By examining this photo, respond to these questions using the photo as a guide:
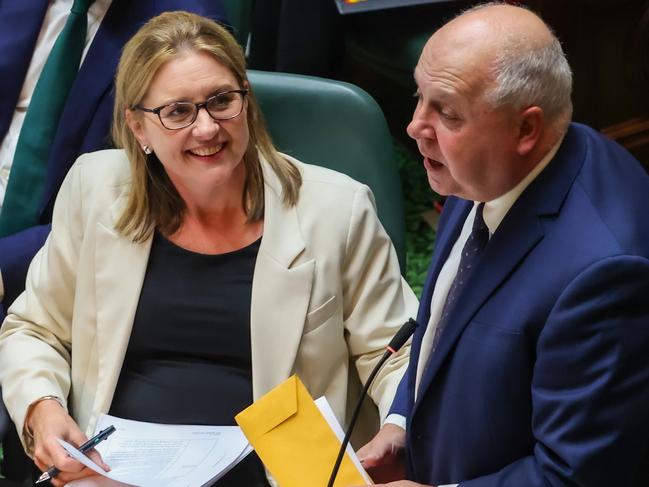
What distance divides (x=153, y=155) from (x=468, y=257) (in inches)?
30.5

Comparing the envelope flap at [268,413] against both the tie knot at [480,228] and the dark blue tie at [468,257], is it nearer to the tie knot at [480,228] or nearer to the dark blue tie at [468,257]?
the dark blue tie at [468,257]

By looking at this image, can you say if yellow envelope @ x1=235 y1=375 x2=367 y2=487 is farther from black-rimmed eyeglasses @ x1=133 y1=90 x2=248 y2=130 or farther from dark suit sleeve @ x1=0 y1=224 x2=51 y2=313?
dark suit sleeve @ x1=0 y1=224 x2=51 y2=313

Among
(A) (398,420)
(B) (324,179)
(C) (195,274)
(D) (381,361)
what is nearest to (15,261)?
(C) (195,274)

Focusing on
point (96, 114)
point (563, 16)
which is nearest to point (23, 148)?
point (96, 114)

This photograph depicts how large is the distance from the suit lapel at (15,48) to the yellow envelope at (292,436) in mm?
1186

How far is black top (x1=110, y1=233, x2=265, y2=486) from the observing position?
186 centimetres

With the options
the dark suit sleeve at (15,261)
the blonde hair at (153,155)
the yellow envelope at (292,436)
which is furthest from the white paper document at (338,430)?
the dark suit sleeve at (15,261)

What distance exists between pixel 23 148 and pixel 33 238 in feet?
0.84

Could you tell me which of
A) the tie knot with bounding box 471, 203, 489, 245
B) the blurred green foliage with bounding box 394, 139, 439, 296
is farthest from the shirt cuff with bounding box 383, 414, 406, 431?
the blurred green foliage with bounding box 394, 139, 439, 296

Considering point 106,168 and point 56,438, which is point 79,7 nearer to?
point 106,168

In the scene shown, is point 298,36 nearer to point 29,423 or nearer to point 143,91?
point 143,91

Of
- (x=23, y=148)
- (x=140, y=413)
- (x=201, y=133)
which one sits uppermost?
(x=201, y=133)

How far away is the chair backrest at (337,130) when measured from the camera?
200 centimetres

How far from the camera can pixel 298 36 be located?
281 centimetres
